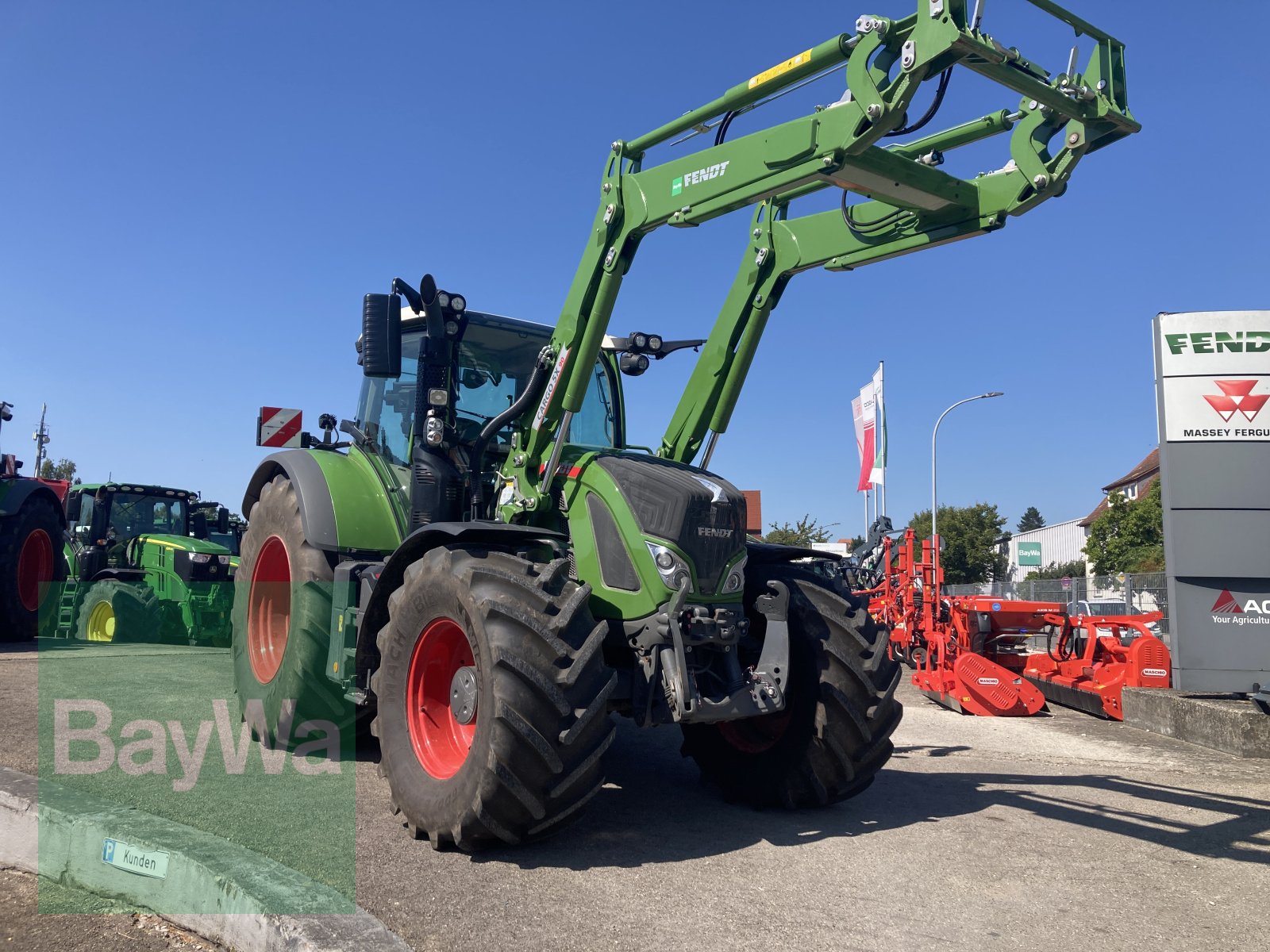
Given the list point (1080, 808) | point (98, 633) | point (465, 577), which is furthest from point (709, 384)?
point (98, 633)

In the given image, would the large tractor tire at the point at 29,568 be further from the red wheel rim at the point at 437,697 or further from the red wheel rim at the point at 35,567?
the red wheel rim at the point at 437,697

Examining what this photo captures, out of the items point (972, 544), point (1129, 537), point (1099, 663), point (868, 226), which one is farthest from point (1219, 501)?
point (972, 544)

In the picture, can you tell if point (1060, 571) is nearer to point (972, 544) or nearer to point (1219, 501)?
point (972, 544)

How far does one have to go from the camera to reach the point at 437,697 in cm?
509

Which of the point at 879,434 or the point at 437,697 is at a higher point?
the point at 879,434

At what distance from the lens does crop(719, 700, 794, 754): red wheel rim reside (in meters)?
5.45

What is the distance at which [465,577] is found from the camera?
451cm

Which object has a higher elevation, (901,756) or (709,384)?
(709,384)

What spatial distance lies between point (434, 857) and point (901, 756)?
4.27 meters

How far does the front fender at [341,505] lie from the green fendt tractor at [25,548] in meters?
6.50

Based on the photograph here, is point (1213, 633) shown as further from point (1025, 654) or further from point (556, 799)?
point (556, 799)

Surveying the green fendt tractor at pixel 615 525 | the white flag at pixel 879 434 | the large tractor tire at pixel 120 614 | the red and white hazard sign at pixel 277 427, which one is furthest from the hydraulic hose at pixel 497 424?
the white flag at pixel 879 434

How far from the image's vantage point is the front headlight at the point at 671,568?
4.73 m

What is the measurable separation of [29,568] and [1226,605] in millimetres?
13180
